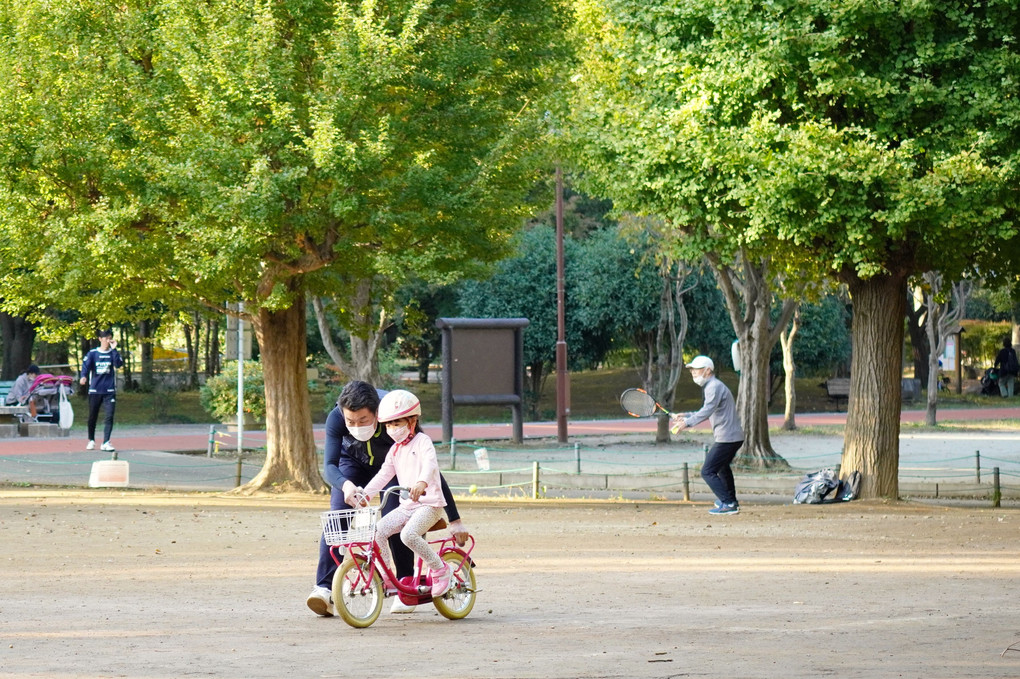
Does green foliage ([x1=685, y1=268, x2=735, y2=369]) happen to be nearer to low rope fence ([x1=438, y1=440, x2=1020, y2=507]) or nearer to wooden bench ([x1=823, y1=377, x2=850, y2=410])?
wooden bench ([x1=823, y1=377, x2=850, y2=410])

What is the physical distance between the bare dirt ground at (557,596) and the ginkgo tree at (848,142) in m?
2.97

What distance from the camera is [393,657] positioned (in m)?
7.27

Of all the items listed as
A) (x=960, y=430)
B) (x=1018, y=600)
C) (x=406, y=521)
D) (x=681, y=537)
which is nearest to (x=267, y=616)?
(x=406, y=521)

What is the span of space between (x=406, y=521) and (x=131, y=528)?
7.58 m

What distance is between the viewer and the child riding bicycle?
26.9ft

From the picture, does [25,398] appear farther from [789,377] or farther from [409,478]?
[409,478]

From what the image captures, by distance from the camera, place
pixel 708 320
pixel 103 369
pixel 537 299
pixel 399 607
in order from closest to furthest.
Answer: pixel 399 607 < pixel 103 369 < pixel 537 299 < pixel 708 320

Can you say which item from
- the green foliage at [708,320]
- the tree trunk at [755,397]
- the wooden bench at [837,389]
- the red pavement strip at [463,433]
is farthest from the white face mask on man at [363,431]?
the wooden bench at [837,389]

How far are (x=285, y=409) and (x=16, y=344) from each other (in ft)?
90.0

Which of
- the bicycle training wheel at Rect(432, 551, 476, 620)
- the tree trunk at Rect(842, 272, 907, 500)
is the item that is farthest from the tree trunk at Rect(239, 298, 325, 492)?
the bicycle training wheel at Rect(432, 551, 476, 620)

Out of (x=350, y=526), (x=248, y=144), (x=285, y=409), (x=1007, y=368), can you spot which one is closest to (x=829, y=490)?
(x=285, y=409)

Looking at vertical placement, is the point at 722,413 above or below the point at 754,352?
below

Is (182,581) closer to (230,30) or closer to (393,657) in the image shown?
(393,657)

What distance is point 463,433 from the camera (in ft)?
110
